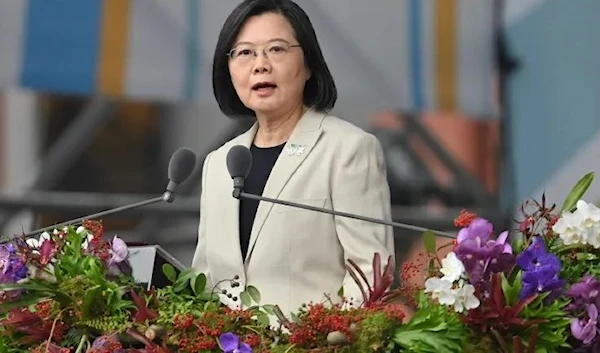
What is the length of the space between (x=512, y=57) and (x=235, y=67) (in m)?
2.00

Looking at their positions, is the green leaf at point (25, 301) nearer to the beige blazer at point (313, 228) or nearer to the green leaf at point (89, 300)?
the green leaf at point (89, 300)

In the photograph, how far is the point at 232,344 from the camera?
1.63m

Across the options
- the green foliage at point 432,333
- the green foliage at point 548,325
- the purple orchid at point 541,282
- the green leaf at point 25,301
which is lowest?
the green leaf at point 25,301

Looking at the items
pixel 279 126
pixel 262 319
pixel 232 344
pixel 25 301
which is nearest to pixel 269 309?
pixel 262 319

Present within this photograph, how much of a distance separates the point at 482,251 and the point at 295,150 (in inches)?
21.0

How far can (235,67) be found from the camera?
Result: 2.08 m

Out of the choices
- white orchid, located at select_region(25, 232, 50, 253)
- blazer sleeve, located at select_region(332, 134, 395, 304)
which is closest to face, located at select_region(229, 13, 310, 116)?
blazer sleeve, located at select_region(332, 134, 395, 304)

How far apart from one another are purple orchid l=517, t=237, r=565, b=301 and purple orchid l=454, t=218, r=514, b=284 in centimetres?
3

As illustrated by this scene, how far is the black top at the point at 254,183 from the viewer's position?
204 cm

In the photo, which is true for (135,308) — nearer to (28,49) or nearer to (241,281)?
(241,281)

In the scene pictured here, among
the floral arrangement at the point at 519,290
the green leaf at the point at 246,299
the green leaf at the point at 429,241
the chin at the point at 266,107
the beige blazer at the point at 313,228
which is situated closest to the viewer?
the floral arrangement at the point at 519,290

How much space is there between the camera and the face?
6.70 ft

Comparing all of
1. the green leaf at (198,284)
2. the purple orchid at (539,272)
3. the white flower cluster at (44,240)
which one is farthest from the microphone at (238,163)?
the purple orchid at (539,272)

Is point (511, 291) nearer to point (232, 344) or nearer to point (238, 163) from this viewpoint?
point (232, 344)
